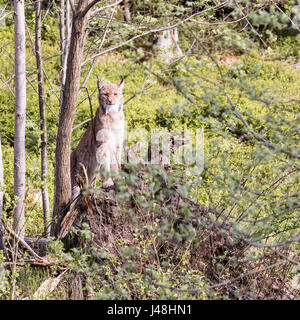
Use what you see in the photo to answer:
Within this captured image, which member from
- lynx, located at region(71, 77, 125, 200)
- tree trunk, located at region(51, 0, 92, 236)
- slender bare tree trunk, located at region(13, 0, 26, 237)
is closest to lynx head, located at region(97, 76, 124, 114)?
lynx, located at region(71, 77, 125, 200)

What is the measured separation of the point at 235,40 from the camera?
123 inches

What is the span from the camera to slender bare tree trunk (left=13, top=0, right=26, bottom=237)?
468cm

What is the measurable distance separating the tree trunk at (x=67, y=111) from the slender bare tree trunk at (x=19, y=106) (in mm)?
374

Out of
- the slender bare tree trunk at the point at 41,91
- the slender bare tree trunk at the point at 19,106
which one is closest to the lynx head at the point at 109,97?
the slender bare tree trunk at the point at 41,91

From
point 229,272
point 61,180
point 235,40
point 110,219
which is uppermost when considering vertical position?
point 235,40

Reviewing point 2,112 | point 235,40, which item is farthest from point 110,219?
point 2,112

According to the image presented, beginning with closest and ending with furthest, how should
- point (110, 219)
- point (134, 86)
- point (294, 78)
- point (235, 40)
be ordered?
point (235, 40), point (110, 219), point (134, 86), point (294, 78)

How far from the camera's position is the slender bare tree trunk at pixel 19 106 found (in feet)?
15.4

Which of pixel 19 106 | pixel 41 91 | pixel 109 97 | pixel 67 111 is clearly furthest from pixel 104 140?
pixel 19 106

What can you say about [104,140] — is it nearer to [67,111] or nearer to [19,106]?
[67,111]

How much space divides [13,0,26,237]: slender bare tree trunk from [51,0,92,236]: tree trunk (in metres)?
0.37

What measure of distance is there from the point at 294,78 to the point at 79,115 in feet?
19.7
